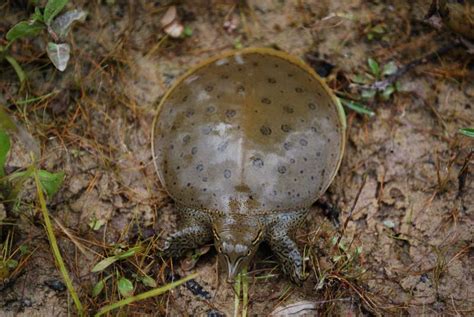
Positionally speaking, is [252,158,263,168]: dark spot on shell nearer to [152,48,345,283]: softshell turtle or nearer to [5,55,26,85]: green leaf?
[152,48,345,283]: softshell turtle

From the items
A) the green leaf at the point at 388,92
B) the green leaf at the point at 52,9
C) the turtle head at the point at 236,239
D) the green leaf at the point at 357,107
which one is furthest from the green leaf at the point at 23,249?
the green leaf at the point at 388,92

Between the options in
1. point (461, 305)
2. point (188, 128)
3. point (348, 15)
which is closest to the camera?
point (461, 305)

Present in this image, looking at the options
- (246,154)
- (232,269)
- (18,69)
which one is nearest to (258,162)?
(246,154)

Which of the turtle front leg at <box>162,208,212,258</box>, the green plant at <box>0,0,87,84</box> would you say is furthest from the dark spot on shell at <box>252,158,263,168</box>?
the green plant at <box>0,0,87,84</box>

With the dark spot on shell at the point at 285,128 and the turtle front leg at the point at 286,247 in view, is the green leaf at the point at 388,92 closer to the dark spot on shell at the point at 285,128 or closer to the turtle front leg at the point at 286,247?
the dark spot on shell at the point at 285,128

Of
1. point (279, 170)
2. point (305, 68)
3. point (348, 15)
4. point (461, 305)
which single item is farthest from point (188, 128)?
point (461, 305)

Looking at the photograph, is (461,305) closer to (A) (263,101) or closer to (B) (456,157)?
(B) (456,157)
